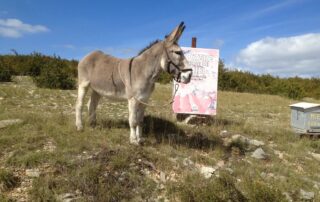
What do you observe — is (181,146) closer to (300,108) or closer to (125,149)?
(125,149)

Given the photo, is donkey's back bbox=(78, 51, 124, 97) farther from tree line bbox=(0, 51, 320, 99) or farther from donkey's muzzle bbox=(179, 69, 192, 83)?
tree line bbox=(0, 51, 320, 99)

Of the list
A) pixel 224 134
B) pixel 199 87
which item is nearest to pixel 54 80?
pixel 199 87

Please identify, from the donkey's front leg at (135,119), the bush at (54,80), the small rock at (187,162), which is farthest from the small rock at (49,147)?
the bush at (54,80)

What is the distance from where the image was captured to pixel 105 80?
25.4 ft

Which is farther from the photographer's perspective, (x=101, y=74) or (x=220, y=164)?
(x=101, y=74)

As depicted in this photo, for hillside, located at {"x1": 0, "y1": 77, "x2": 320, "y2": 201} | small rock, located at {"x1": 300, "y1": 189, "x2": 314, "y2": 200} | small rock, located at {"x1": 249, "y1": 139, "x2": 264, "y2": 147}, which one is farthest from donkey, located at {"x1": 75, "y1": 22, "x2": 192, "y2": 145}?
small rock, located at {"x1": 249, "y1": 139, "x2": 264, "y2": 147}

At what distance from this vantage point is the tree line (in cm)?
1859

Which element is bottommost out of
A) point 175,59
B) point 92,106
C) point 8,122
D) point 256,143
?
point 256,143

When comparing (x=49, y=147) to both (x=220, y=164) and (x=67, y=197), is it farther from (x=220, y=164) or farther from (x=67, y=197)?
(x=220, y=164)

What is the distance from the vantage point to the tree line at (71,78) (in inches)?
732

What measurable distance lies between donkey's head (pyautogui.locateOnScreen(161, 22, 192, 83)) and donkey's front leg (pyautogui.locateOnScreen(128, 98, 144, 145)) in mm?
969

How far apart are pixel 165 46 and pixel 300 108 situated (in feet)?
17.5

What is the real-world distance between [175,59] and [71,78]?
13.7m

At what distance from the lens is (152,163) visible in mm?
6578
